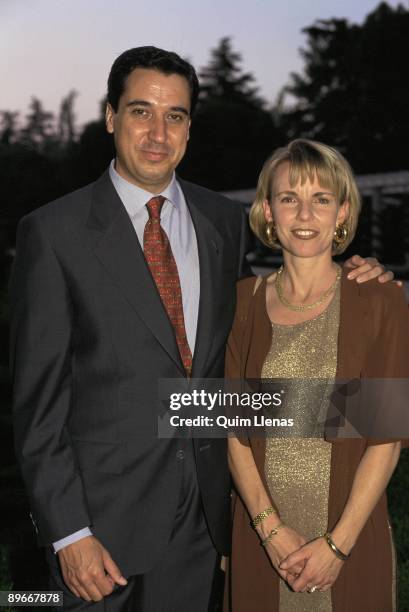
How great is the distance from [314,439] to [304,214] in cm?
93

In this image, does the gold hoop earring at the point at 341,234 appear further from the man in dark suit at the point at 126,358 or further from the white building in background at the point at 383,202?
the white building in background at the point at 383,202

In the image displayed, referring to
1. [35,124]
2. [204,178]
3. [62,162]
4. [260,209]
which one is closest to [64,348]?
[260,209]

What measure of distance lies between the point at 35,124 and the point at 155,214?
8100cm

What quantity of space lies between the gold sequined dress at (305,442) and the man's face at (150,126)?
907 mm

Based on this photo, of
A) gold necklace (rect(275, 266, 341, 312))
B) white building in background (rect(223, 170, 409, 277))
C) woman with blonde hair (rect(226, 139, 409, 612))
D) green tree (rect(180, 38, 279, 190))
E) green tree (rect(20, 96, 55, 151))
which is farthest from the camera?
green tree (rect(20, 96, 55, 151))

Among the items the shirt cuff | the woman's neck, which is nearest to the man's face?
the woman's neck

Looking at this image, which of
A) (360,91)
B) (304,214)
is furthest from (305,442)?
(360,91)

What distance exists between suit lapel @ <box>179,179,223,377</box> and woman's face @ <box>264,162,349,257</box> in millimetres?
304

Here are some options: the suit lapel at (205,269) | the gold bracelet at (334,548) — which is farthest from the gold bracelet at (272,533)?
the suit lapel at (205,269)

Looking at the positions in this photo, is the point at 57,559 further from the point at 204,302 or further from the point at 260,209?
the point at 260,209

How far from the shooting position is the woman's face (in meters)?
3.07

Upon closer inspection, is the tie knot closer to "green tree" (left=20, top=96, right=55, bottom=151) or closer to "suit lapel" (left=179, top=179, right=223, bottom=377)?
"suit lapel" (left=179, top=179, right=223, bottom=377)

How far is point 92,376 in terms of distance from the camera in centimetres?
291

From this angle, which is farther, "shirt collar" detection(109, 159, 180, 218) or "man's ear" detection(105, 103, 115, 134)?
"man's ear" detection(105, 103, 115, 134)
